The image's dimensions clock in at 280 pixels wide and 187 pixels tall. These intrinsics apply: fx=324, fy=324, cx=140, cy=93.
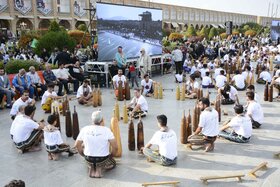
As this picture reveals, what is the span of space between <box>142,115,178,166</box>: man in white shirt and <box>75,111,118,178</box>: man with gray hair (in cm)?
85

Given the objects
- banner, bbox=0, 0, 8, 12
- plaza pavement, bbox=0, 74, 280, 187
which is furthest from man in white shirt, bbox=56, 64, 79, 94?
banner, bbox=0, 0, 8, 12

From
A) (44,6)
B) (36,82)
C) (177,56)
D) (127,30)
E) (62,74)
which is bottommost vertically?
(36,82)

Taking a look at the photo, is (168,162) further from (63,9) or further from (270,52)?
(63,9)

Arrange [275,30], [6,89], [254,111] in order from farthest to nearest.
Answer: [275,30] < [6,89] < [254,111]

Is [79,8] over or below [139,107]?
over

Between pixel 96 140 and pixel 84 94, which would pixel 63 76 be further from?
pixel 96 140

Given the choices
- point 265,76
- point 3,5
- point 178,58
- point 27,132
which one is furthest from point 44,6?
point 27,132

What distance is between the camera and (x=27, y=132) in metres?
7.10

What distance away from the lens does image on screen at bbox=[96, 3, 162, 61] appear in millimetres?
15508

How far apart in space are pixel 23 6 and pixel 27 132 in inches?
1530

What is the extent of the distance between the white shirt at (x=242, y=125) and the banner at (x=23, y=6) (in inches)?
1557

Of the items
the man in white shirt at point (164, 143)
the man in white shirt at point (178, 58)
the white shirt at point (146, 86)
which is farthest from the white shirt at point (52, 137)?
the man in white shirt at point (178, 58)

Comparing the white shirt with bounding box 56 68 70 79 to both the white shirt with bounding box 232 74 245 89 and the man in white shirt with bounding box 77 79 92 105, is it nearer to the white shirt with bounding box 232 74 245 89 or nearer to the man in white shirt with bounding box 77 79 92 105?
the man in white shirt with bounding box 77 79 92 105

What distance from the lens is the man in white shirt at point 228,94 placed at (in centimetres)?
1138
